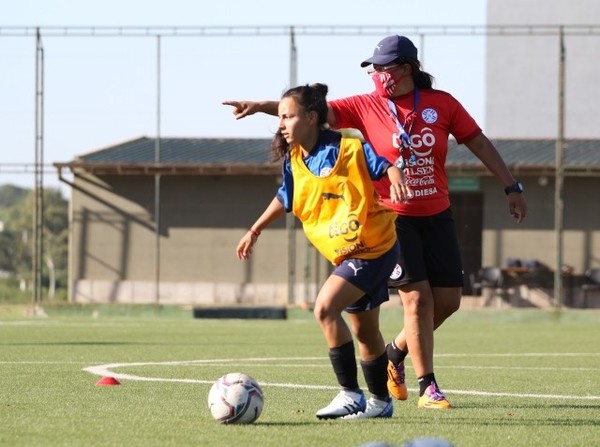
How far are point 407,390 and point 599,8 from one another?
6658cm

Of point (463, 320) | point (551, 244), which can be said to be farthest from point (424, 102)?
point (551, 244)

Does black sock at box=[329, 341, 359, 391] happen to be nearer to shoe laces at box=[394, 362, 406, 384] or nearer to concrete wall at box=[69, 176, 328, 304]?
shoe laces at box=[394, 362, 406, 384]

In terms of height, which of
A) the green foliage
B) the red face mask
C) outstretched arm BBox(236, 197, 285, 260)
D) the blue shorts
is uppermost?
the red face mask

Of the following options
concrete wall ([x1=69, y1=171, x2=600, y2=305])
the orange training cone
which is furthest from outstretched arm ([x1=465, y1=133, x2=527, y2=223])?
concrete wall ([x1=69, y1=171, x2=600, y2=305])

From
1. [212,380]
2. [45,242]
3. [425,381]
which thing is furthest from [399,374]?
[45,242]

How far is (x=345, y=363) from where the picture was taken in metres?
7.64

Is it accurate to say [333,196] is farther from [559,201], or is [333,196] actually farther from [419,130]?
[559,201]

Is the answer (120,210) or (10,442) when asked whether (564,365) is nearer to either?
(10,442)

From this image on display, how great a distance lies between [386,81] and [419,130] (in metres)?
0.36

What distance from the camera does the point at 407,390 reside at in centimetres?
958

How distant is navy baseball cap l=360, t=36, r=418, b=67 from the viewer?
28.2 feet

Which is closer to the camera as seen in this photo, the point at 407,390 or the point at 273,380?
the point at 407,390

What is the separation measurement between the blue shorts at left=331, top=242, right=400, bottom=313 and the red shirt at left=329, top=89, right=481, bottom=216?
1.06 metres

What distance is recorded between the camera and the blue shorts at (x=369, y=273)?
293 inches
